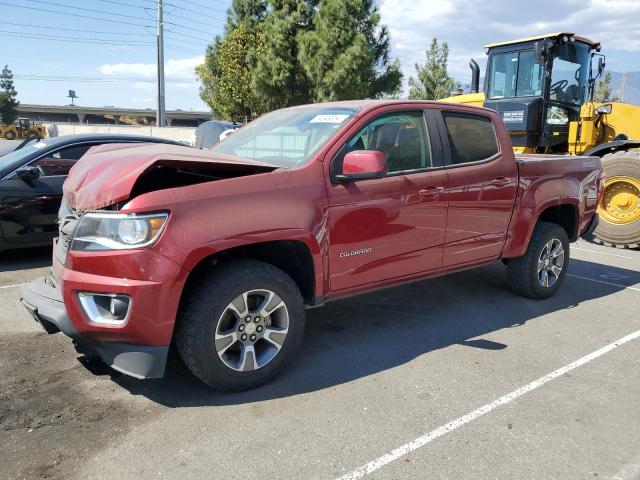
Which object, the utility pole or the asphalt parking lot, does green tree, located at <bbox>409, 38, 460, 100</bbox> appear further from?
the asphalt parking lot

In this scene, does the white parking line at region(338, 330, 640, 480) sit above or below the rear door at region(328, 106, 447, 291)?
below

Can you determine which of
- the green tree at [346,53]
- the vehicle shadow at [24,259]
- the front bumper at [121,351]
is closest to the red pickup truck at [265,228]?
the front bumper at [121,351]

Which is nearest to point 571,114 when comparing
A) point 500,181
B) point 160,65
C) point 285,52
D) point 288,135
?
point 500,181

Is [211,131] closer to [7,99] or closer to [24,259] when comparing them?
[24,259]

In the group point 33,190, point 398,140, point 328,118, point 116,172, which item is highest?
point 328,118

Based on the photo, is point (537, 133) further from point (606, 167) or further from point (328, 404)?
point (328, 404)

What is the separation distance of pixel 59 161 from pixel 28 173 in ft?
1.61

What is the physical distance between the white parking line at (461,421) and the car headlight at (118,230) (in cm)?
161

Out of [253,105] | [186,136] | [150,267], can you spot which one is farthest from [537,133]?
[186,136]

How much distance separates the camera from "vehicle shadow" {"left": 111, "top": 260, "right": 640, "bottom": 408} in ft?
11.0

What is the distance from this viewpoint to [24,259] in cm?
664

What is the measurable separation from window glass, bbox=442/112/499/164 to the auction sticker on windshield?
3.42 ft

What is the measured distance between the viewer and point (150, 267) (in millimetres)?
2787

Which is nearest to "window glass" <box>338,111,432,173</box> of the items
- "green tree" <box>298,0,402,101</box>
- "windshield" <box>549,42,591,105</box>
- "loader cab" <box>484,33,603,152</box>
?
"loader cab" <box>484,33,603,152</box>
